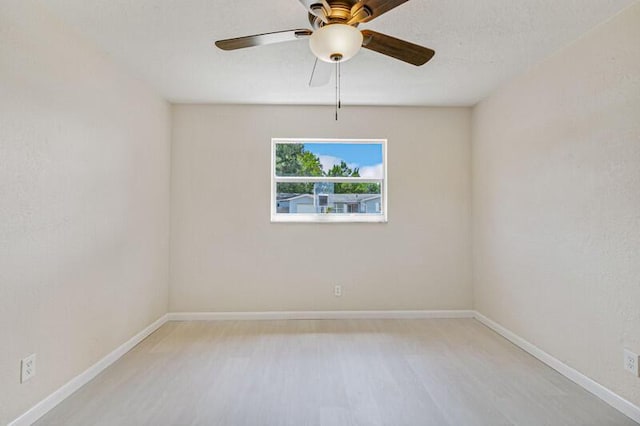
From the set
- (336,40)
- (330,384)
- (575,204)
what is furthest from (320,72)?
(330,384)

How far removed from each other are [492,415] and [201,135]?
11.7 feet

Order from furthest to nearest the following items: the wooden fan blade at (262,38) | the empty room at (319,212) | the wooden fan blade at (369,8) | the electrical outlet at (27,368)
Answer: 1. the empty room at (319,212)
2. the electrical outlet at (27,368)
3. the wooden fan blade at (262,38)
4. the wooden fan blade at (369,8)

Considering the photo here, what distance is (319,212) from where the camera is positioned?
3.78 meters

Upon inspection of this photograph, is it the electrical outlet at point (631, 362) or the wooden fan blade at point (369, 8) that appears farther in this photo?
the electrical outlet at point (631, 362)

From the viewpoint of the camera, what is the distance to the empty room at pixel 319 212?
1.88m

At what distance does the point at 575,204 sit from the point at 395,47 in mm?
1732

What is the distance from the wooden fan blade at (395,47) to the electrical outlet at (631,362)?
2.09 meters

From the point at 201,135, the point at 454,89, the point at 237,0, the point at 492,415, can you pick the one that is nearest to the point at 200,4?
the point at 237,0

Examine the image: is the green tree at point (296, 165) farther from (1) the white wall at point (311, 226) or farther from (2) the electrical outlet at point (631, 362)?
(2) the electrical outlet at point (631, 362)

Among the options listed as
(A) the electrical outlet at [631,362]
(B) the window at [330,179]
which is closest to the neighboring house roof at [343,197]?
(B) the window at [330,179]

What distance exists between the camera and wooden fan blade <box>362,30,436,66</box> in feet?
5.38

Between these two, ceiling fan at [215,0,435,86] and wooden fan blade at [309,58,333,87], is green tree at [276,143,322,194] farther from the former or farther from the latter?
ceiling fan at [215,0,435,86]

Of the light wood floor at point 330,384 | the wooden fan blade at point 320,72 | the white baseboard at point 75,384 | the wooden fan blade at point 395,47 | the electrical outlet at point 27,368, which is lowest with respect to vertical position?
the light wood floor at point 330,384

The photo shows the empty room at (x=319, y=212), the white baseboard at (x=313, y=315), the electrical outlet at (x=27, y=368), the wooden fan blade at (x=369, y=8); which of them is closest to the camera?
the wooden fan blade at (x=369, y=8)
